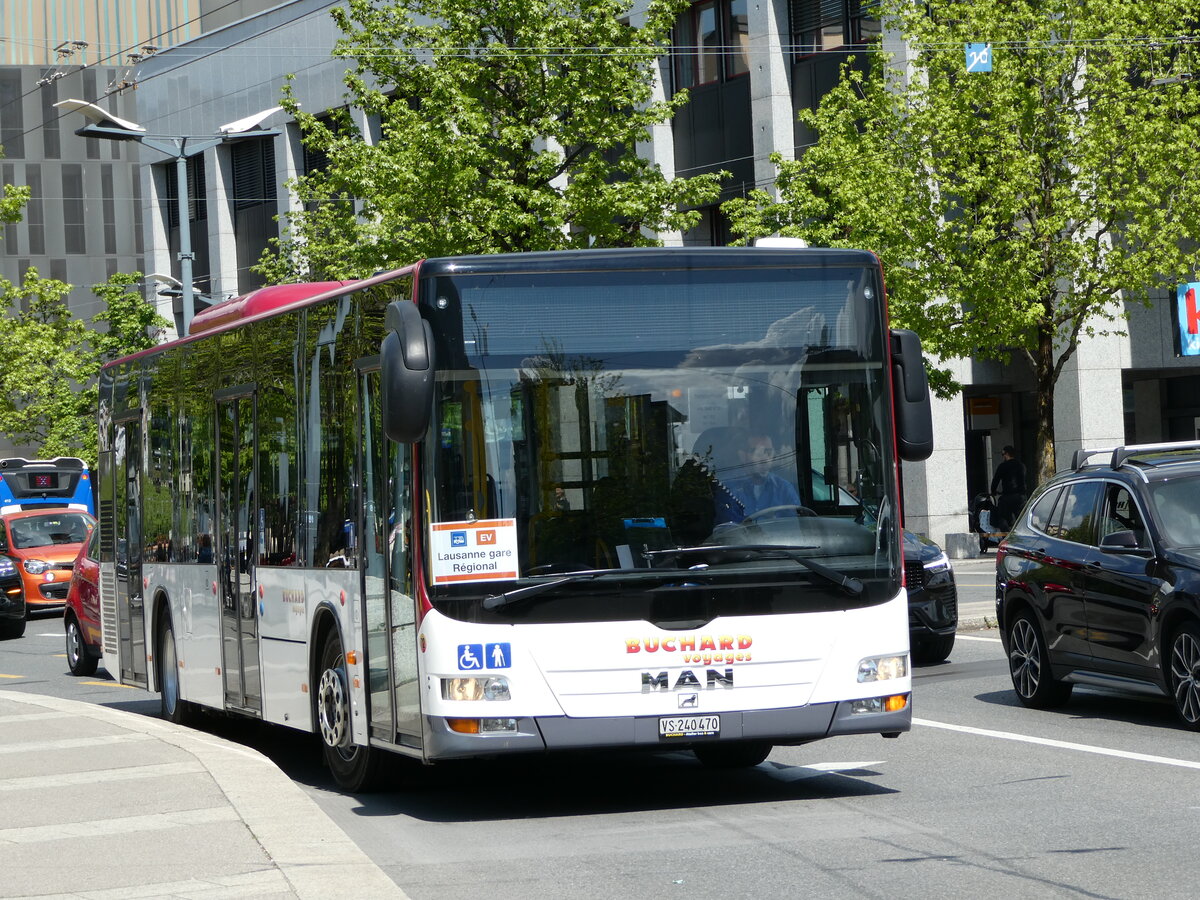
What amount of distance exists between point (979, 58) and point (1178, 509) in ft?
65.2

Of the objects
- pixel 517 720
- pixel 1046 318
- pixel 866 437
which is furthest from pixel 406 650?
pixel 1046 318

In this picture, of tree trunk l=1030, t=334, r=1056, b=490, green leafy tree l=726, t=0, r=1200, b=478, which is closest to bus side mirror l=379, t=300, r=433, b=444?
green leafy tree l=726, t=0, r=1200, b=478

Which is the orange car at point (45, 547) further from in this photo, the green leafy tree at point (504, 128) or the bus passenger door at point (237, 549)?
the bus passenger door at point (237, 549)

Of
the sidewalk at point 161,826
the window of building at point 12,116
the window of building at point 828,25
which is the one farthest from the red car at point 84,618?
the window of building at point 12,116

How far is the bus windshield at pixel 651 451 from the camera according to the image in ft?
30.8

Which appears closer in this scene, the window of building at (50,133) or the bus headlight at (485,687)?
the bus headlight at (485,687)

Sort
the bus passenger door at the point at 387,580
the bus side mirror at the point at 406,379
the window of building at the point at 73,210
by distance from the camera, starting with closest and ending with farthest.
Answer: the bus side mirror at the point at 406,379, the bus passenger door at the point at 387,580, the window of building at the point at 73,210

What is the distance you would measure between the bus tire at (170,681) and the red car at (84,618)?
199 inches

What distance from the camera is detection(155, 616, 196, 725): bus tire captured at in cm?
1480

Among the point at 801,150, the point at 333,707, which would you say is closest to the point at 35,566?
the point at 801,150

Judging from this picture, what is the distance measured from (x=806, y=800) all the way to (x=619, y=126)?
2048 centimetres

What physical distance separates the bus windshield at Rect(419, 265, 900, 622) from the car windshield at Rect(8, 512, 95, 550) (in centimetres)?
2495

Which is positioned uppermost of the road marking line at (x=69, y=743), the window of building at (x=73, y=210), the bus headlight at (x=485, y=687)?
the window of building at (x=73, y=210)

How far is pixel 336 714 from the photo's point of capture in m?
11.0
